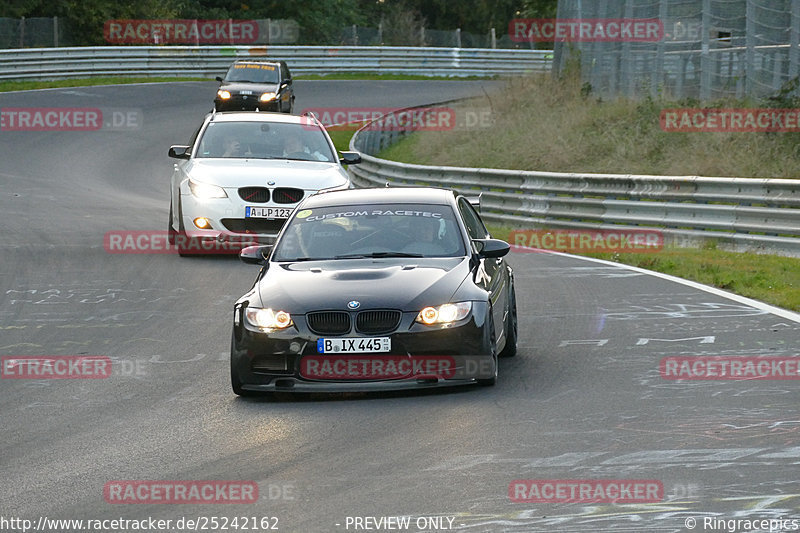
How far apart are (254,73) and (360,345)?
1122 inches

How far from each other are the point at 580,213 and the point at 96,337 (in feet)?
32.8

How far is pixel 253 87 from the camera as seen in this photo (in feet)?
116

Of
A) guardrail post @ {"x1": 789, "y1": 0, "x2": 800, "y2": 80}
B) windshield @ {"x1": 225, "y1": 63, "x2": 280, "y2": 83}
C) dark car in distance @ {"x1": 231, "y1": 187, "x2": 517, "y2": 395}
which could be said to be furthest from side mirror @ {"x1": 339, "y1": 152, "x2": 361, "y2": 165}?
windshield @ {"x1": 225, "y1": 63, "x2": 280, "y2": 83}

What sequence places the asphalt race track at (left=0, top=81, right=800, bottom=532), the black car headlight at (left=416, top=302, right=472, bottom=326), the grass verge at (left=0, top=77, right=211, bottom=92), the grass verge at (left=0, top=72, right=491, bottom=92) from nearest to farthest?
the asphalt race track at (left=0, top=81, right=800, bottom=532)
the black car headlight at (left=416, top=302, right=472, bottom=326)
the grass verge at (left=0, top=77, right=211, bottom=92)
the grass verge at (left=0, top=72, right=491, bottom=92)

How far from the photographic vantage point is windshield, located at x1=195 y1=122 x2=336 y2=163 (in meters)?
17.6

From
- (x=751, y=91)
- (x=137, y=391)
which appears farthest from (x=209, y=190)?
(x=751, y=91)

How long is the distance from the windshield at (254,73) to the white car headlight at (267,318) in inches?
1083

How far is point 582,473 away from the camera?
22.1ft

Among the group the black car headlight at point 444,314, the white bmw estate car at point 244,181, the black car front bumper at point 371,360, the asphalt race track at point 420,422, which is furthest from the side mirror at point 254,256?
the white bmw estate car at point 244,181

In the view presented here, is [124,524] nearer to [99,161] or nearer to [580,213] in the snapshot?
[580,213]

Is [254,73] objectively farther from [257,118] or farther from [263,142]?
[263,142]

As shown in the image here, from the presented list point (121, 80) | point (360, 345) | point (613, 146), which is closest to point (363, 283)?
point (360, 345)

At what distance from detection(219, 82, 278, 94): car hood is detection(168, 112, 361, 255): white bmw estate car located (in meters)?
17.2

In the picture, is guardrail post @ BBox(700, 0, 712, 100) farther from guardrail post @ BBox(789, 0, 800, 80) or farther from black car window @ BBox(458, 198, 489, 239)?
black car window @ BBox(458, 198, 489, 239)
